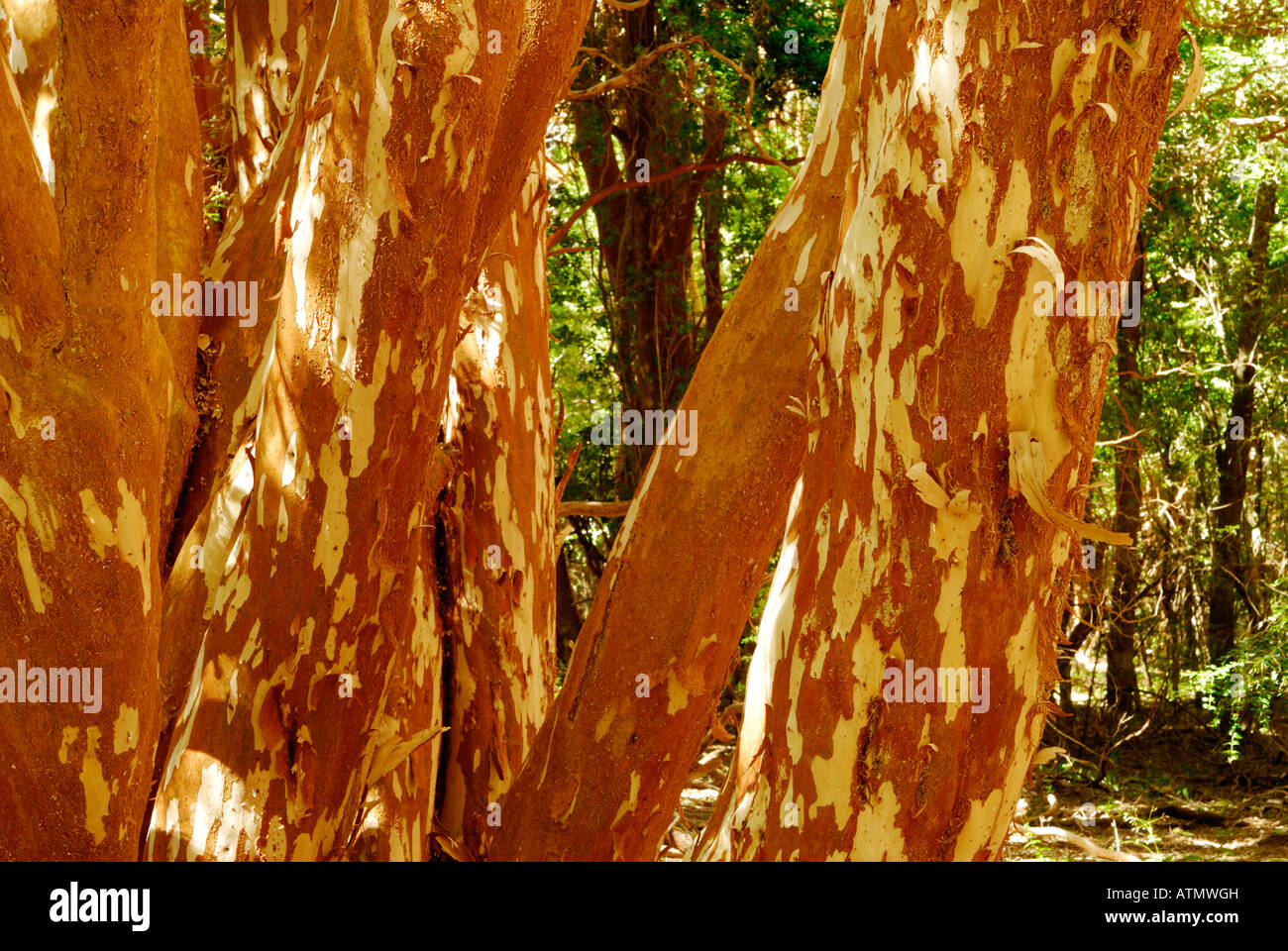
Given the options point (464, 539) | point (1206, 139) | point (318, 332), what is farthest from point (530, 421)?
point (1206, 139)

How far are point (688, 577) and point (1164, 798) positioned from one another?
669cm

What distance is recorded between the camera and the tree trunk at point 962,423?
171 centimetres

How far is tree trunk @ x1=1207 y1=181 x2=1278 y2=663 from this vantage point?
8406 mm

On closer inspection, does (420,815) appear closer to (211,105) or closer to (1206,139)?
(211,105)

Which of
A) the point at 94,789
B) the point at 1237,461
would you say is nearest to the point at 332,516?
the point at 94,789

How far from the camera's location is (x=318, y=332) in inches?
86.2

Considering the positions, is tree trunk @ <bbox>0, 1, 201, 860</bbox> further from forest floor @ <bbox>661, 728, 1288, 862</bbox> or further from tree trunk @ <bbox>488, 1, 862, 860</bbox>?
forest floor @ <bbox>661, 728, 1288, 862</bbox>

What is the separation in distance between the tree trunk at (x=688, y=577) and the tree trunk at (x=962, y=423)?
51cm

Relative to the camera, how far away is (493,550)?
3.51m

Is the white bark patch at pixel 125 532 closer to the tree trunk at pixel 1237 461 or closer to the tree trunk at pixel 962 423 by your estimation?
the tree trunk at pixel 962 423

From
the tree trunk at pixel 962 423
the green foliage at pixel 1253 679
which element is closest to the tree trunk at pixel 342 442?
the tree trunk at pixel 962 423

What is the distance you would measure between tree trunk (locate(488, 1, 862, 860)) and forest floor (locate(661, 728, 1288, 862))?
443cm

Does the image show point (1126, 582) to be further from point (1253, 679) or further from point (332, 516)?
point (332, 516)
